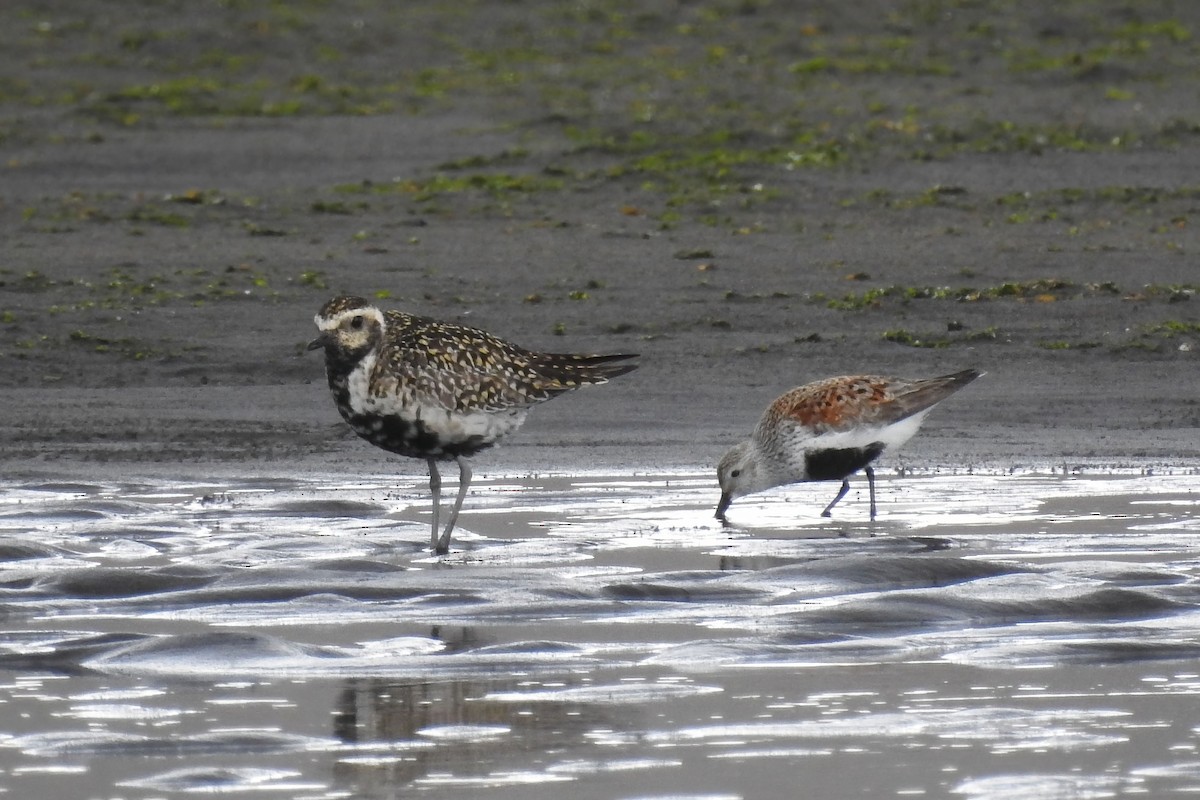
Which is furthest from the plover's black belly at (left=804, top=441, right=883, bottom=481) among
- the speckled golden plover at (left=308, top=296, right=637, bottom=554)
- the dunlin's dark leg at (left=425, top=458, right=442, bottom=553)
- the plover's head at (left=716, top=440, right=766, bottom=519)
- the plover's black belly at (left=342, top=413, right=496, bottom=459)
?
the dunlin's dark leg at (left=425, top=458, right=442, bottom=553)

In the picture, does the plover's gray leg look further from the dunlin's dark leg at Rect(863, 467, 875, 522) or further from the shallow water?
the dunlin's dark leg at Rect(863, 467, 875, 522)

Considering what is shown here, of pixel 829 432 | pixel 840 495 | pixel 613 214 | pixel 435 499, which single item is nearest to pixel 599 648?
pixel 435 499

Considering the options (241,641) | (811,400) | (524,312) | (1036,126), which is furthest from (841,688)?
(1036,126)

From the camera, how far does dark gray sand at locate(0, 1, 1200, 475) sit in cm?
1370

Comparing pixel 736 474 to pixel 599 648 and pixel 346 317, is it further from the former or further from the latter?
pixel 599 648

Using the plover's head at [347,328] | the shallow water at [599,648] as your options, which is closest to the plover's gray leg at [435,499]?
the shallow water at [599,648]

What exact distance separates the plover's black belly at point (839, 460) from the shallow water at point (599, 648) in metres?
0.43

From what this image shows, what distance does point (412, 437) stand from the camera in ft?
34.0

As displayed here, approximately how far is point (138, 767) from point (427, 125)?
18.0 metres

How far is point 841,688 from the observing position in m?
7.09

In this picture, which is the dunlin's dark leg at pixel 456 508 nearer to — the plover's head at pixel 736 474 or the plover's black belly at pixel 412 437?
the plover's black belly at pixel 412 437

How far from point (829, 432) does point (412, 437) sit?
2.24 meters

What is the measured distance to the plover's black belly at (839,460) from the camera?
1122 cm

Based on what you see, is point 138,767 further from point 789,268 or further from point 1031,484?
point 789,268
